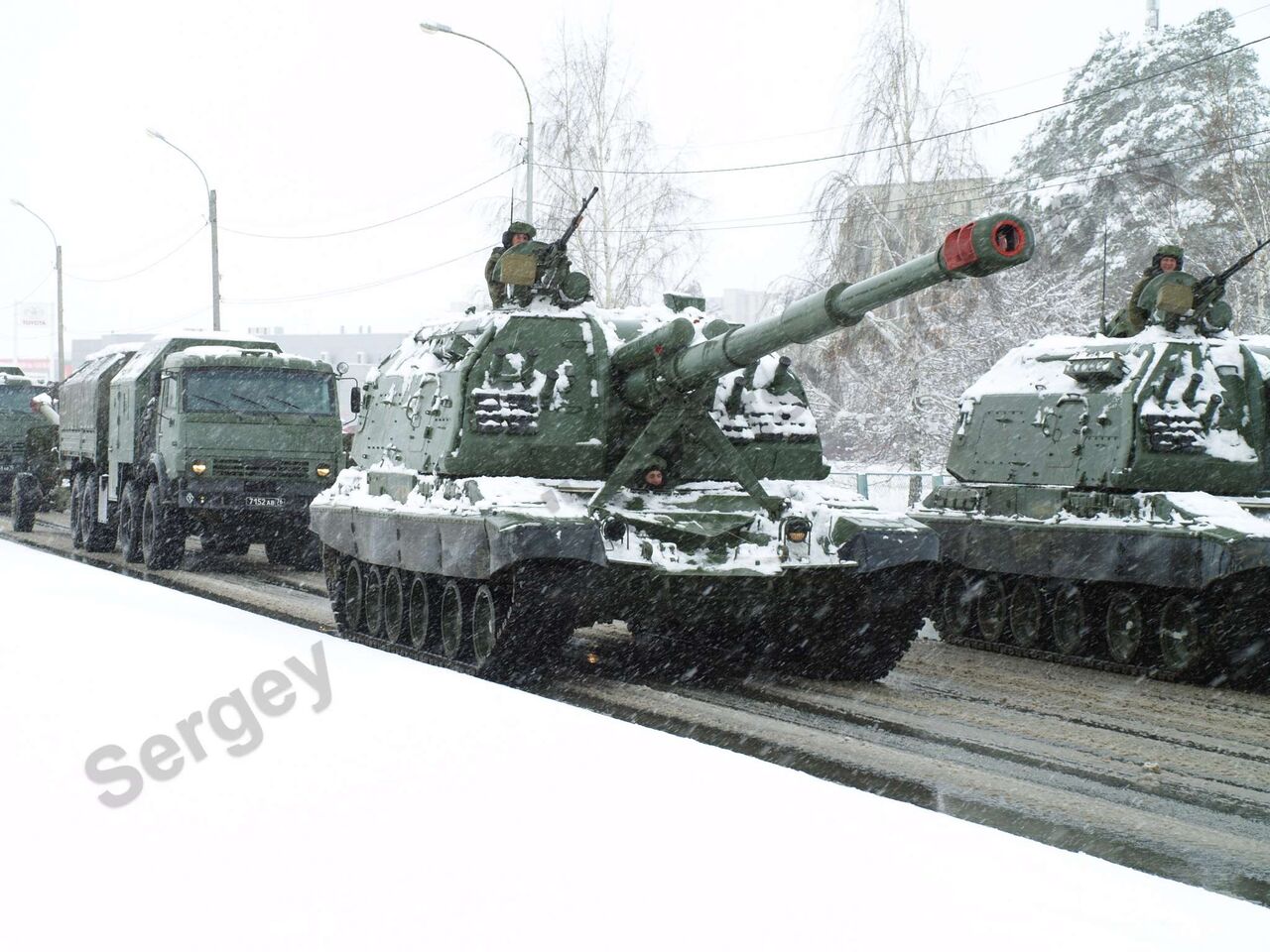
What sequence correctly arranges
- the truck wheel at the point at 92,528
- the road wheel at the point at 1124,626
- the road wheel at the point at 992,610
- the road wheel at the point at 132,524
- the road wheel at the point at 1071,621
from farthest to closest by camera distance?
1. the truck wheel at the point at 92,528
2. the road wheel at the point at 132,524
3. the road wheel at the point at 992,610
4. the road wheel at the point at 1071,621
5. the road wheel at the point at 1124,626

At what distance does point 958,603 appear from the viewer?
15.0 meters

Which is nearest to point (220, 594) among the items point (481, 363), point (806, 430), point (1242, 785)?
point (481, 363)

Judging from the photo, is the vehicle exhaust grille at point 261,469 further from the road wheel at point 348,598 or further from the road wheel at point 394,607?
the road wheel at point 394,607

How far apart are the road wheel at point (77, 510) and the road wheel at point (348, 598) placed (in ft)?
33.6

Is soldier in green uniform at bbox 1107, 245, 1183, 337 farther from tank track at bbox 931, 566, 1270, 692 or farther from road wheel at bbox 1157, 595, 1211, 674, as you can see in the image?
road wheel at bbox 1157, 595, 1211, 674

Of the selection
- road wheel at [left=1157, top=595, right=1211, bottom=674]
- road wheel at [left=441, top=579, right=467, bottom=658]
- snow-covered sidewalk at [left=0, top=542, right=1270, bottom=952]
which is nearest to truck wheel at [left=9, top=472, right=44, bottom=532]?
road wheel at [left=441, top=579, right=467, bottom=658]

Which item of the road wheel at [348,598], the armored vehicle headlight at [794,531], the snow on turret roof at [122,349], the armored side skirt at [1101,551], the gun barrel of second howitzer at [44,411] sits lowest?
the road wheel at [348,598]

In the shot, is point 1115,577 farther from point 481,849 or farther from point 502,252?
point 481,849

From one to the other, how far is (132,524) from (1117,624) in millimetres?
12629

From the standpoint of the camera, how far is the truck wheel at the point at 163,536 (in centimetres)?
1962

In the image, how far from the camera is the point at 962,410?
50.2 ft

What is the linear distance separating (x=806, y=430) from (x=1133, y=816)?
558 cm

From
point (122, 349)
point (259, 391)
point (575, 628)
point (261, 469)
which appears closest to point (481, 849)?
point (575, 628)

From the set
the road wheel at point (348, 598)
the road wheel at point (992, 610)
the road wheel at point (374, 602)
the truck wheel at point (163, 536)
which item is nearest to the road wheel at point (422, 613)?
the road wheel at point (374, 602)
